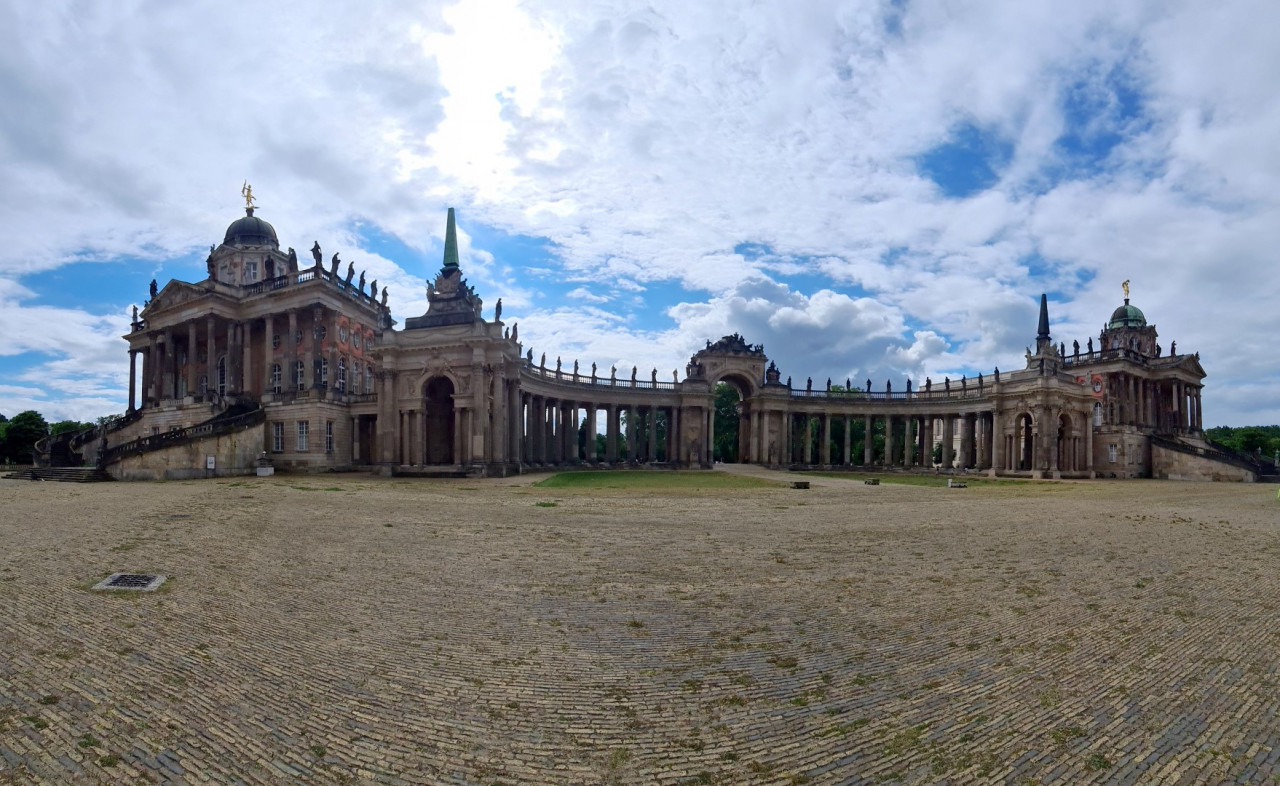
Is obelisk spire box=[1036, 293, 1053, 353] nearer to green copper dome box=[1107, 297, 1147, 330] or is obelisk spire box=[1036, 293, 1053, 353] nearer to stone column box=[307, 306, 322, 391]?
green copper dome box=[1107, 297, 1147, 330]

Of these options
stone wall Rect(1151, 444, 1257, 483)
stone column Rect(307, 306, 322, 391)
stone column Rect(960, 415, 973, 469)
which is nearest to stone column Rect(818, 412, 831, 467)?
stone column Rect(960, 415, 973, 469)

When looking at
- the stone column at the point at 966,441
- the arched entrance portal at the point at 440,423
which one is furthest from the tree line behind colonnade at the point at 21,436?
the stone column at the point at 966,441

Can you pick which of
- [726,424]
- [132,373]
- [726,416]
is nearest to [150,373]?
[132,373]

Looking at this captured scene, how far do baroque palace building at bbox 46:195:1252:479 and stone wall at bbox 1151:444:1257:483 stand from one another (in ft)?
0.58

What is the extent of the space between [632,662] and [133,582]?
310 inches

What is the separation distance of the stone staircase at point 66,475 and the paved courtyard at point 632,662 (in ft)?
97.3

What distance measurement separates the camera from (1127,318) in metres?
84.4

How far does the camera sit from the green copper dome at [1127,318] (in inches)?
3307

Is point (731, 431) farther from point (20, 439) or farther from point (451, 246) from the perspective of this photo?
point (20, 439)

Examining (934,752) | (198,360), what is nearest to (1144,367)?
(934,752)

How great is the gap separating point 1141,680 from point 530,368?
5378cm

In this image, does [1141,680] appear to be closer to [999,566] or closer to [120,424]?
[999,566]

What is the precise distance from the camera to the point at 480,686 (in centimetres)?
606

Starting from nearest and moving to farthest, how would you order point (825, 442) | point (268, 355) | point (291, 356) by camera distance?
1. point (291, 356)
2. point (268, 355)
3. point (825, 442)
